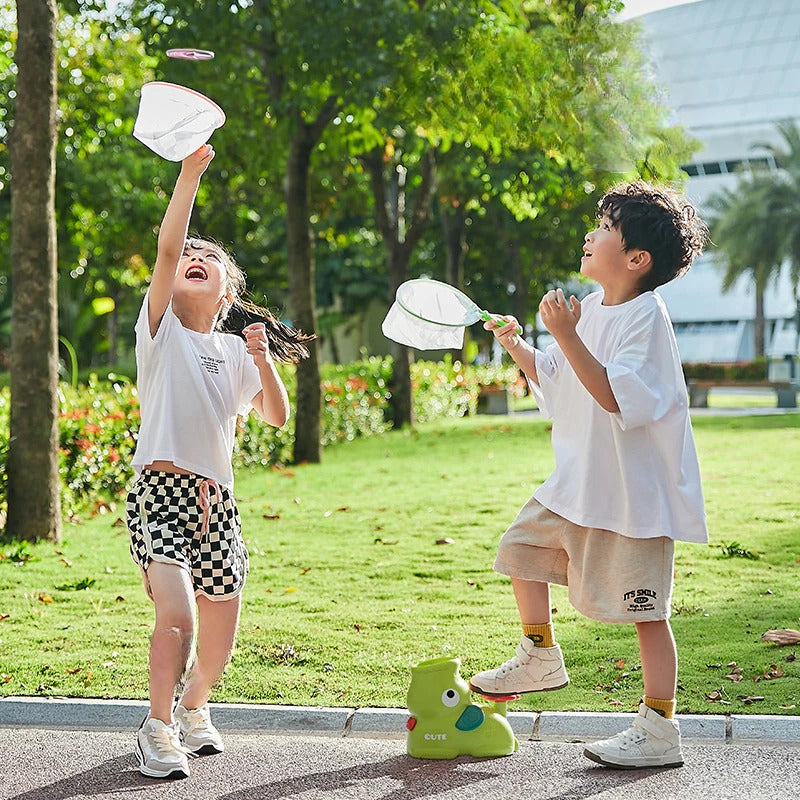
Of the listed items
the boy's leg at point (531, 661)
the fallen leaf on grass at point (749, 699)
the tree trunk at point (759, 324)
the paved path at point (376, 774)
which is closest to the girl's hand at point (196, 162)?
the boy's leg at point (531, 661)

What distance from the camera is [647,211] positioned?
3.65 meters

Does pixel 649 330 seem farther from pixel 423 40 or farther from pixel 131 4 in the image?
pixel 131 4

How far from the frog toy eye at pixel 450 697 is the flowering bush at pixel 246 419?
17.9 feet

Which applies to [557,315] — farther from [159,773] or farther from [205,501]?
[159,773]

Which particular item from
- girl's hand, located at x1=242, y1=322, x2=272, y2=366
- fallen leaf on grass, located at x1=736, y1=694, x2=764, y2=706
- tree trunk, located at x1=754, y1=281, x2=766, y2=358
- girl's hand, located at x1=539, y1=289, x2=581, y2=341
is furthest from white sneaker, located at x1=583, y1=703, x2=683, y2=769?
tree trunk, located at x1=754, y1=281, x2=766, y2=358

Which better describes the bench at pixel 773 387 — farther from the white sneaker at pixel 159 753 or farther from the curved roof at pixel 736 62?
the curved roof at pixel 736 62

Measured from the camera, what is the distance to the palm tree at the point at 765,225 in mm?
47625

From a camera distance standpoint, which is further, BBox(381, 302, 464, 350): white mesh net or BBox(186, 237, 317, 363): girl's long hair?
BBox(186, 237, 317, 363): girl's long hair

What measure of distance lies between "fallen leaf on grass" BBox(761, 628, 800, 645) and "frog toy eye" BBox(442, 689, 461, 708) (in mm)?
1938

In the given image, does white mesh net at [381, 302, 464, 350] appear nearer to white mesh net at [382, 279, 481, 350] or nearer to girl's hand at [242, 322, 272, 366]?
white mesh net at [382, 279, 481, 350]

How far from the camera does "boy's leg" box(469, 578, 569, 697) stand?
3766mm

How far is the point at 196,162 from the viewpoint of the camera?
3.61 m

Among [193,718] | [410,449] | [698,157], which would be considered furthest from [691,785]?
[698,157]

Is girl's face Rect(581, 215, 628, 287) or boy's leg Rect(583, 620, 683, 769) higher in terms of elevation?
girl's face Rect(581, 215, 628, 287)
